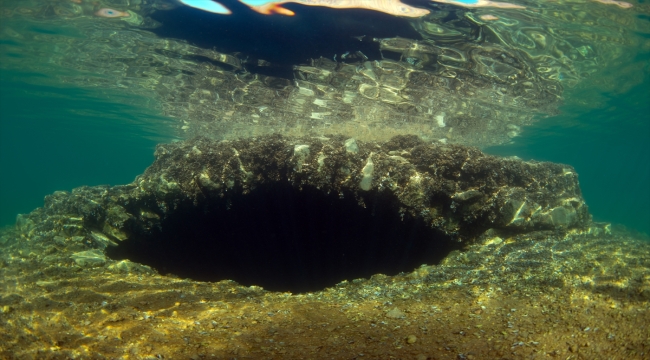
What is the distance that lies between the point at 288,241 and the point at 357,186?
8.99ft

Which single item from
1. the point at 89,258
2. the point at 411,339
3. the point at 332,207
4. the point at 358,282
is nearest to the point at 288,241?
the point at 332,207

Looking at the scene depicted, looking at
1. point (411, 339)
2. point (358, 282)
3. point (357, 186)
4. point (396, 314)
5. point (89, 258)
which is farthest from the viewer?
point (357, 186)

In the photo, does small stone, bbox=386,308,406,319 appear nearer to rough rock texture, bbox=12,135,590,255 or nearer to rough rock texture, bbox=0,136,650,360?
rough rock texture, bbox=0,136,650,360

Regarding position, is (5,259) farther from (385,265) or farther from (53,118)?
(53,118)

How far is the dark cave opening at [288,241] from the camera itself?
727cm

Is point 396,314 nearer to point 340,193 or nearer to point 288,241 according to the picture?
point 340,193

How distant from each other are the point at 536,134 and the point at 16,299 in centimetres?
3374

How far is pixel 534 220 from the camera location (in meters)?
6.67

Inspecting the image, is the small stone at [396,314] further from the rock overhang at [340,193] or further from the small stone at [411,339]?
the rock overhang at [340,193]

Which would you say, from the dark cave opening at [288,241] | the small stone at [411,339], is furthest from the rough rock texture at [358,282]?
the dark cave opening at [288,241]

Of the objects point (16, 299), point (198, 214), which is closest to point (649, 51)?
point (198, 214)

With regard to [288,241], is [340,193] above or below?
above

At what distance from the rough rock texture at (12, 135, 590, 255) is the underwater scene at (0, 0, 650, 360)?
47mm

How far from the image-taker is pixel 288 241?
862cm
